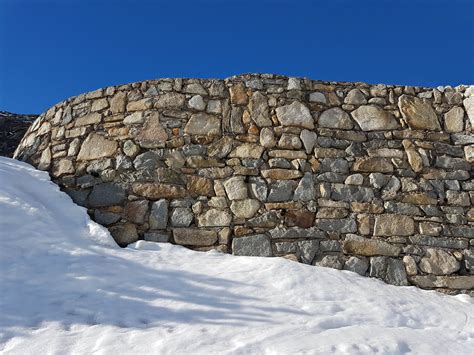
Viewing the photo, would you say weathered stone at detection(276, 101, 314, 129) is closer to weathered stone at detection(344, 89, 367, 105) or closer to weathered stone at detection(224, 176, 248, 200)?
weathered stone at detection(344, 89, 367, 105)

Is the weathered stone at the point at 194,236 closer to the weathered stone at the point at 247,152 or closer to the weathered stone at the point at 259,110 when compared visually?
the weathered stone at the point at 247,152

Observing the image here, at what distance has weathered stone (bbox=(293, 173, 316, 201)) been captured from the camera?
4109 mm

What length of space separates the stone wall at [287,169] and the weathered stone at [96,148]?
A: 0.04ft

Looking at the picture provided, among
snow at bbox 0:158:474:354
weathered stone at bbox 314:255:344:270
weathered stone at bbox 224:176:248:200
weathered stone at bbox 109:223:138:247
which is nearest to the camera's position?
snow at bbox 0:158:474:354

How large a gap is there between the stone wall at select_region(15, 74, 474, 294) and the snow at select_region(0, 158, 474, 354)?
23 centimetres

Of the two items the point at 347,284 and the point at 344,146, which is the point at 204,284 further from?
the point at 344,146

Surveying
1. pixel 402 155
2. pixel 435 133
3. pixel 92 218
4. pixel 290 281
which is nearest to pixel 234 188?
pixel 290 281

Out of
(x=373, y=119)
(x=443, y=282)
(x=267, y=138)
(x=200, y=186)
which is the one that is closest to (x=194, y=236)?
(x=200, y=186)

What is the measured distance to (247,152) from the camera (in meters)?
4.23

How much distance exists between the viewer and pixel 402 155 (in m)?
4.32

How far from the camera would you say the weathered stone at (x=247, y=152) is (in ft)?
13.9

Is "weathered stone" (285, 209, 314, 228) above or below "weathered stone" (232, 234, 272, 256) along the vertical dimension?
above

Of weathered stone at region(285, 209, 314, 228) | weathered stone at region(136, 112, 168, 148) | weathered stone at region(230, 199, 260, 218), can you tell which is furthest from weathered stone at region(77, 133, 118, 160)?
weathered stone at region(285, 209, 314, 228)

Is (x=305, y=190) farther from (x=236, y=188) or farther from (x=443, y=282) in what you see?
(x=443, y=282)
